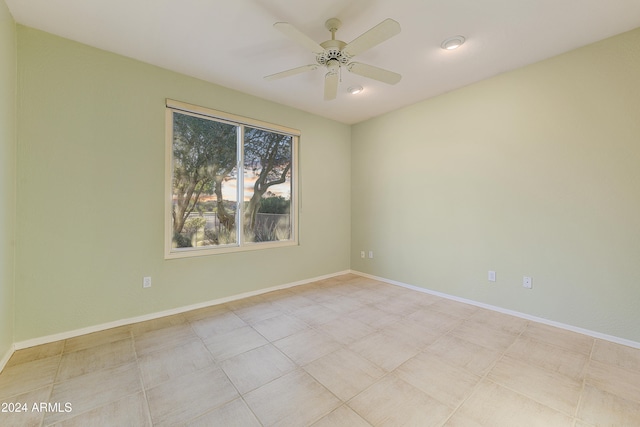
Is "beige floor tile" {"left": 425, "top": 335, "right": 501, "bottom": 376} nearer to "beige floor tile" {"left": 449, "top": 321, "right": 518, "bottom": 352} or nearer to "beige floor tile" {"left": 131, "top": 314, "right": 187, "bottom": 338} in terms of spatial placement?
"beige floor tile" {"left": 449, "top": 321, "right": 518, "bottom": 352}

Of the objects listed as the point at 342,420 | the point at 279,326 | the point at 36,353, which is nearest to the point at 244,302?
the point at 279,326

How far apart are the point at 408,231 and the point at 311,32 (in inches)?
111

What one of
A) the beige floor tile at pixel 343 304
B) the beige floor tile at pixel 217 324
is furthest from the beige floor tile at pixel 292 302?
the beige floor tile at pixel 217 324

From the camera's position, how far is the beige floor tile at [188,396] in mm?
1462

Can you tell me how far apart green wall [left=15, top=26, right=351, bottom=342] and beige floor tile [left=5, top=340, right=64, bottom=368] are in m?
0.12

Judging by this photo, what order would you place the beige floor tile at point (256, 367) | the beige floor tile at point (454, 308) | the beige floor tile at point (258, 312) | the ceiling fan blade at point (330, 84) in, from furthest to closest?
1. the beige floor tile at point (454, 308)
2. the beige floor tile at point (258, 312)
3. the ceiling fan blade at point (330, 84)
4. the beige floor tile at point (256, 367)

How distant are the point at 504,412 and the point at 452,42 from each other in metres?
2.83

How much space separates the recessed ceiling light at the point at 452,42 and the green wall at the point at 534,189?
960 mm

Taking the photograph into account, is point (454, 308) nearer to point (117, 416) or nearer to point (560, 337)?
point (560, 337)

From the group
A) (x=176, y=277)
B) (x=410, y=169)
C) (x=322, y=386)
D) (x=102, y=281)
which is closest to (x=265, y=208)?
(x=176, y=277)

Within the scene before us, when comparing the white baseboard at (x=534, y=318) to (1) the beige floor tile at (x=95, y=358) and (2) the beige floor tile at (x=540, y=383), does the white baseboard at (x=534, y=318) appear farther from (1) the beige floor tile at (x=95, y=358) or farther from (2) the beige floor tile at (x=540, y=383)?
(1) the beige floor tile at (x=95, y=358)

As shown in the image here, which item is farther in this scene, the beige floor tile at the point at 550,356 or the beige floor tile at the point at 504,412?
the beige floor tile at the point at 550,356

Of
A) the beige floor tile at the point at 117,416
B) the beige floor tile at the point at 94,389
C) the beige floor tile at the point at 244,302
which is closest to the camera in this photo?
the beige floor tile at the point at 117,416

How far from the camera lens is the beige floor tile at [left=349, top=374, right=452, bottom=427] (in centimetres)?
143
